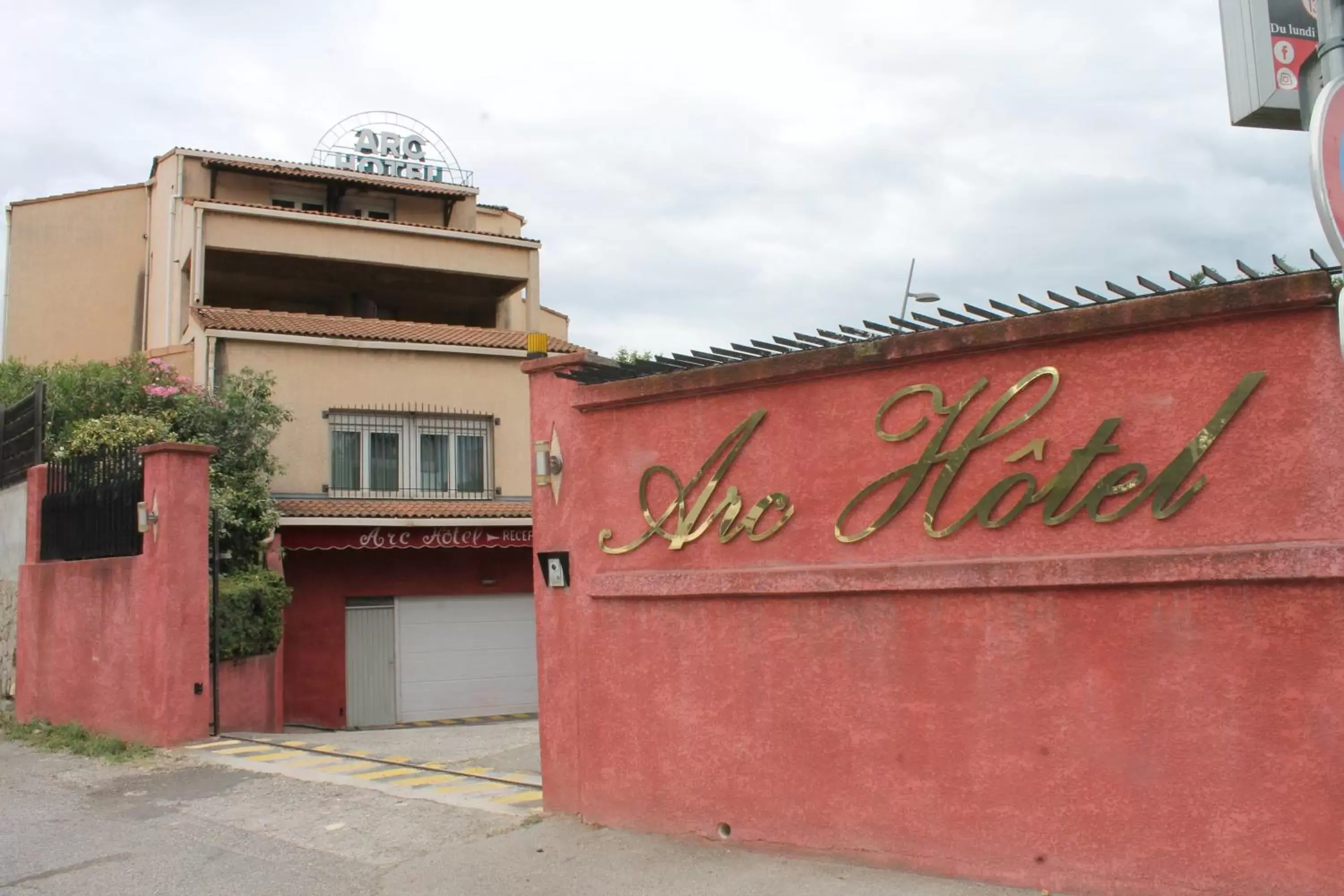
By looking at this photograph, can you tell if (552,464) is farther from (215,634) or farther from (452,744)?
(215,634)

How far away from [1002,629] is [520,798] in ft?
14.6

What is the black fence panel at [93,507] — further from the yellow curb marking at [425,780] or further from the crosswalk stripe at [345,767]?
the yellow curb marking at [425,780]

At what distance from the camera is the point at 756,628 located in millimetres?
7781

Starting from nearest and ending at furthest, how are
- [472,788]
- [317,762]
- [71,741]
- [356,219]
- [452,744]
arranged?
[472,788]
[317,762]
[452,744]
[71,741]
[356,219]

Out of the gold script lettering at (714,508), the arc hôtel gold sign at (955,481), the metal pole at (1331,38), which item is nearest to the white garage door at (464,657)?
the gold script lettering at (714,508)

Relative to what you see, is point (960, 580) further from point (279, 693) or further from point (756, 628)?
point (279, 693)

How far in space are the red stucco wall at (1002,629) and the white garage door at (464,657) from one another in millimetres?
12979

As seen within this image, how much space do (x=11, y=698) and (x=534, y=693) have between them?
835 cm

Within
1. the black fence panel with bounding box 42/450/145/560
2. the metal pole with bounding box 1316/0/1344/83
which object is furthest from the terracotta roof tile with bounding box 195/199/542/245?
the metal pole with bounding box 1316/0/1344/83

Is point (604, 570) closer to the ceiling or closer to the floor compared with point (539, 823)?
closer to the ceiling

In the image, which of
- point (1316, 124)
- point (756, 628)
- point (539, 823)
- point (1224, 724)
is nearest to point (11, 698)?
point (539, 823)

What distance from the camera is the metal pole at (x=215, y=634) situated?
13430mm

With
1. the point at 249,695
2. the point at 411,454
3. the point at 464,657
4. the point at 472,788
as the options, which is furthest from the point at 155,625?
the point at 411,454

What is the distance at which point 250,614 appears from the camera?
15.6 meters
